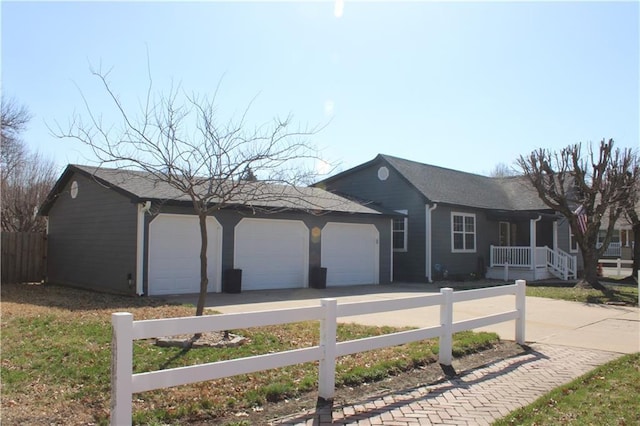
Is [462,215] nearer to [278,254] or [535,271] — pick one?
[535,271]

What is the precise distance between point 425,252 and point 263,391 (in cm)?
1677

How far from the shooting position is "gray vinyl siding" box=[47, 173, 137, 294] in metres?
14.9

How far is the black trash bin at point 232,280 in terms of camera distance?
15.4 m

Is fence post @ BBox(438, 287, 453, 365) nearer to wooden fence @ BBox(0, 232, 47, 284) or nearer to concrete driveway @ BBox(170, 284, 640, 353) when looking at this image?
concrete driveway @ BBox(170, 284, 640, 353)

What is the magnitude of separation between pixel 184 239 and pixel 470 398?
10980 millimetres

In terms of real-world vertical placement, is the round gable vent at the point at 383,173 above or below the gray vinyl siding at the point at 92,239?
above

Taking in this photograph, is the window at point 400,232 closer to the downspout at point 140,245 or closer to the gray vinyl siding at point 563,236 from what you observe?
the gray vinyl siding at point 563,236

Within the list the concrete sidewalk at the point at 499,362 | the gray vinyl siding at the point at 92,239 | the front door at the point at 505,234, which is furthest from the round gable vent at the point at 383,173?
the gray vinyl siding at the point at 92,239

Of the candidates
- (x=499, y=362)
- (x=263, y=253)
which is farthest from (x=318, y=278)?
(x=499, y=362)

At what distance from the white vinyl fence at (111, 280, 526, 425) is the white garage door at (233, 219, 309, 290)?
9715 mm

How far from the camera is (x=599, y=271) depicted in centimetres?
2531

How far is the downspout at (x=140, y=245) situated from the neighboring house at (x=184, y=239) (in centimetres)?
3

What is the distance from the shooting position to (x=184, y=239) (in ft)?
49.3

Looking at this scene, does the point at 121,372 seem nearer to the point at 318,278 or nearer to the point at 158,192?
the point at 158,192
